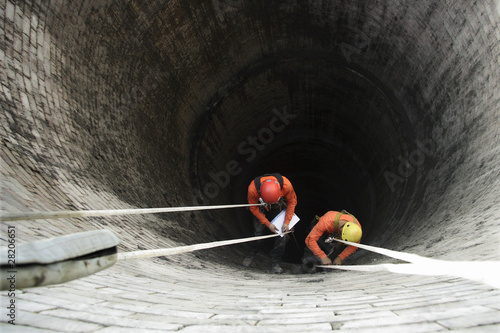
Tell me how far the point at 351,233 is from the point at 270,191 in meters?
1.17

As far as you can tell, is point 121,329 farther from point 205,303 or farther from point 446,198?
point 446,198

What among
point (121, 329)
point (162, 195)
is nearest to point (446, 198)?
point (162, 195)

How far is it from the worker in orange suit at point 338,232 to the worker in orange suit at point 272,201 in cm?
46

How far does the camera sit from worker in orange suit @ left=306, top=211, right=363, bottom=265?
4.78 meters

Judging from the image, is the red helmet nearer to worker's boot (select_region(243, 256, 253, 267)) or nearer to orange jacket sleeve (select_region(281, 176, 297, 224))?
orange jacket sleeve (select_region(281, 176, 297, 224))

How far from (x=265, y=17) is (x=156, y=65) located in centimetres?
204

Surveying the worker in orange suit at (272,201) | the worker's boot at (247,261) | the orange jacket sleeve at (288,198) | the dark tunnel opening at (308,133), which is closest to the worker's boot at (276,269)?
the worker in orange suit at (272,201)

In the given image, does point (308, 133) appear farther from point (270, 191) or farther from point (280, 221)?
point (270, 191)

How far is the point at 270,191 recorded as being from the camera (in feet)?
16.5

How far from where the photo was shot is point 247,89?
292 inches

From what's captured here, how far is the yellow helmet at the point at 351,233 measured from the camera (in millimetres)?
4750

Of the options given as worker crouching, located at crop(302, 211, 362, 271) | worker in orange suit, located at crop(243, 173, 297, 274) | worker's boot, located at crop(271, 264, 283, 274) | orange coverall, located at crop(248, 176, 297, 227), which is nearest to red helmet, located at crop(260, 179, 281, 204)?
worker in orange suit, located at crop(243, 173, 297, 274)

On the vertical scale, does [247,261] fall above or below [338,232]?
below

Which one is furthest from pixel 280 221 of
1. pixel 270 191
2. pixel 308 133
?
pixel 308 133
